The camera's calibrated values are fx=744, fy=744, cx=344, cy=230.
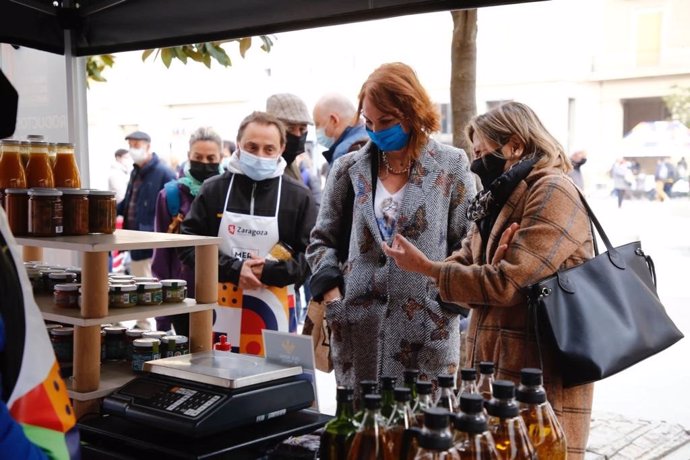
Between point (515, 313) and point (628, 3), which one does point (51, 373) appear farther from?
point (628, 3)

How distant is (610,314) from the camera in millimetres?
1935

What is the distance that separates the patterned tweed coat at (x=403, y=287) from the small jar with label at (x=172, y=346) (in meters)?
0.53

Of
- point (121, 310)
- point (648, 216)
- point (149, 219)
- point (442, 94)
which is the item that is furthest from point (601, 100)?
point (121, 310)

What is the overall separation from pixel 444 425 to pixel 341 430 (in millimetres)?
292

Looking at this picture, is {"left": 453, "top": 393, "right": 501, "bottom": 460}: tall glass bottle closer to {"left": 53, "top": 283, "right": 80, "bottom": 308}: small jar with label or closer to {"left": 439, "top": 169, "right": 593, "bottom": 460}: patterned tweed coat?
{"left": 439, "top": 169, "right": 593, "bottom": 460}: patterned tweed coat

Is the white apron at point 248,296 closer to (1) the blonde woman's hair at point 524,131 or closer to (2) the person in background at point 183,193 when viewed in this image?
(2) the person in background at point 183,193

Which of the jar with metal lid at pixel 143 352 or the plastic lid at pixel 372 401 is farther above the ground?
the plastic lid at pixel 372 401

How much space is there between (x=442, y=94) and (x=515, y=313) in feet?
30.3

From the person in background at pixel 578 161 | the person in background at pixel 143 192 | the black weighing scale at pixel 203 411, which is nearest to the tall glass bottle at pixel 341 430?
the black weighing scale at pixel 203 411

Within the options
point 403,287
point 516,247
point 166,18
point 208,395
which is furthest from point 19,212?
point 516,247

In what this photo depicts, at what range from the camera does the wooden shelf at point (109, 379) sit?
5.98 feet

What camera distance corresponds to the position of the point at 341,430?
122 cm

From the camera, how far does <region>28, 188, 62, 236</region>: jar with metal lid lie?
6.61 feet

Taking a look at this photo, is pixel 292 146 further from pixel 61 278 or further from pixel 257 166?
pixel 61 278
